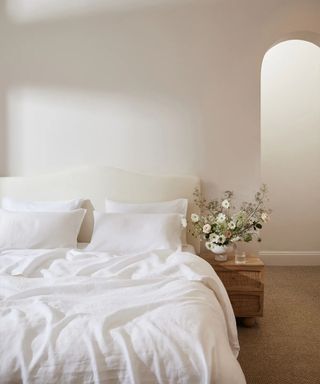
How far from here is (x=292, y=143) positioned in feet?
15.7

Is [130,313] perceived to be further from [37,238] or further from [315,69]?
[315,69]

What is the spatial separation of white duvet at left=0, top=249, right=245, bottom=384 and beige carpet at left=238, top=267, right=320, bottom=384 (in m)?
0.39

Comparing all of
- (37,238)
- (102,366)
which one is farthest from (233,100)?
(102,366)

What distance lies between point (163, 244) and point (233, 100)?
148cm

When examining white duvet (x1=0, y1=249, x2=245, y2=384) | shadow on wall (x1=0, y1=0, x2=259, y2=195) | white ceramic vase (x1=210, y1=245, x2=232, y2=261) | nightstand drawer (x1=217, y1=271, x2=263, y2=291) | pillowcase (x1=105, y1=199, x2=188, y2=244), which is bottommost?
nightstand drawer (x1=217, y1=271, x2=263, y2=291)

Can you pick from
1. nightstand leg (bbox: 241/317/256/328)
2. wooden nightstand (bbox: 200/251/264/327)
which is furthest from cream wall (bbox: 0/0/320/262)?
nightstand leg (bbox: 241/317/256/328)

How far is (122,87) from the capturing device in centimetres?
359

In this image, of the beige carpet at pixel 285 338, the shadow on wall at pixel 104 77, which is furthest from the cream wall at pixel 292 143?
the shadow on wall at pixel 104 77

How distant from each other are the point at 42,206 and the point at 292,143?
3.05 meters

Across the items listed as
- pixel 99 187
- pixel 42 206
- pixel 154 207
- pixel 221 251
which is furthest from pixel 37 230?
pixel 221 251

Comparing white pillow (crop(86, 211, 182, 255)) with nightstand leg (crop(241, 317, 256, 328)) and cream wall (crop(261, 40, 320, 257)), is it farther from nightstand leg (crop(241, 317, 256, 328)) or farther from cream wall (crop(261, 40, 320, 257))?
cream wall (crop(261, 40, 320, 257))

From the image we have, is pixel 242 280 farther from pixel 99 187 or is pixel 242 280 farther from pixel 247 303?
pixel 99 187

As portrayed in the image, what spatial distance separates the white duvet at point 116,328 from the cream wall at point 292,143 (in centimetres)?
285

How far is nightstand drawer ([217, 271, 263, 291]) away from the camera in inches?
116
